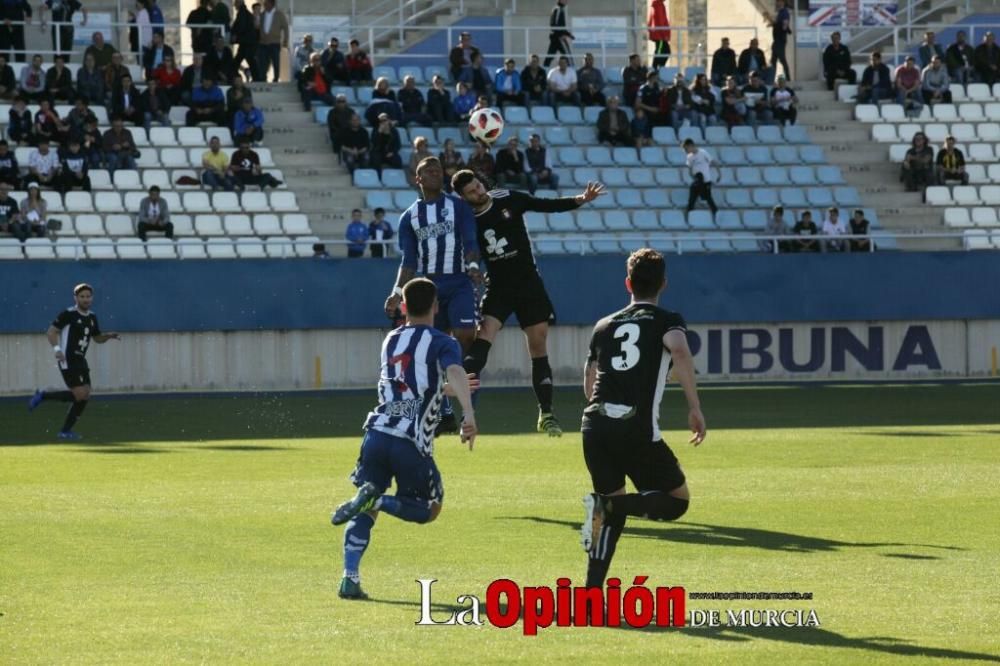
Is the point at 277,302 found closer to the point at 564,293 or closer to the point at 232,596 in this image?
the point at 564,293

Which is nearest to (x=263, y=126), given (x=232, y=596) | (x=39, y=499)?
(x=39, y=499)

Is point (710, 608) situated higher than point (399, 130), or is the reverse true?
point (399, 130)

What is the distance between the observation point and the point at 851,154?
34.0m

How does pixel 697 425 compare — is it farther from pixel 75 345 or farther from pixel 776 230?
pixel 776 230

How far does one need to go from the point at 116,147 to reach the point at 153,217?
2.10 meters

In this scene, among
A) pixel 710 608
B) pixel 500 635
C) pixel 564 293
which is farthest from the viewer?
pixel 564 293

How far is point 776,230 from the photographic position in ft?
98.4

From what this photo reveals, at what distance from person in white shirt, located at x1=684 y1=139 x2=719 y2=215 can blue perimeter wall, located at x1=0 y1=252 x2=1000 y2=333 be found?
6.79ft

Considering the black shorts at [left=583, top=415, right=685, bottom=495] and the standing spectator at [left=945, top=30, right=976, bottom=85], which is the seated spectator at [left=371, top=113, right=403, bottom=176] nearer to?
the standing spectator at [left=945, top=30, right=976, bottom=85]

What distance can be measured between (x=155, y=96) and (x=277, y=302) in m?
5.08

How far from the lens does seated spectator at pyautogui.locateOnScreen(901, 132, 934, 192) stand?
32750 mm

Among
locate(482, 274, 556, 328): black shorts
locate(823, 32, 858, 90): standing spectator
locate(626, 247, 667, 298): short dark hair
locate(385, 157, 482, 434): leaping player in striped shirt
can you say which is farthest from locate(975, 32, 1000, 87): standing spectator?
locate(626, 247, 667, 298): short dark hair

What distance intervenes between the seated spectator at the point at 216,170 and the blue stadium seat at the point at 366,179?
222 cm

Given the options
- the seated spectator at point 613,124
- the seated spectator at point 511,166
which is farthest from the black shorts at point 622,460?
the seated spectator at point 613,124
